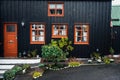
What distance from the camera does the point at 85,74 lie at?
17.9 metres

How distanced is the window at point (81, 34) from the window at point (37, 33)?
8.44 ft

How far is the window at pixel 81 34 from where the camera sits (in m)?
23.6

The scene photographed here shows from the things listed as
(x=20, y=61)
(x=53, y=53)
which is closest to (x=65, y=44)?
(x=53, y=53)

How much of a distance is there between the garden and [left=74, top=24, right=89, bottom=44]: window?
0.78 m

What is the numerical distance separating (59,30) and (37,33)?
173 cm

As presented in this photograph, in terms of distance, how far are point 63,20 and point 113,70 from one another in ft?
21.3

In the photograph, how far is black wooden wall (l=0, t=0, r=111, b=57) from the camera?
2327 cm

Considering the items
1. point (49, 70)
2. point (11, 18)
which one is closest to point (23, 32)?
point (11, 18)

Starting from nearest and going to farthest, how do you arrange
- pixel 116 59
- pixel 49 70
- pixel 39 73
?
1. pixel 39 73
2. pixel 49 70
3. pixel 116 59

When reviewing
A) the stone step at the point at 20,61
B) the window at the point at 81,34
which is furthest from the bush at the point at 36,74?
the window at the point at 81,34

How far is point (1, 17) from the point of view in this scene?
2325cm

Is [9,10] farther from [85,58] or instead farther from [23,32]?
[85,58]

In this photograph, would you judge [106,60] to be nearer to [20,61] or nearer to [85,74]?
[85,74]

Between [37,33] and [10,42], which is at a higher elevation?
[37,33]
